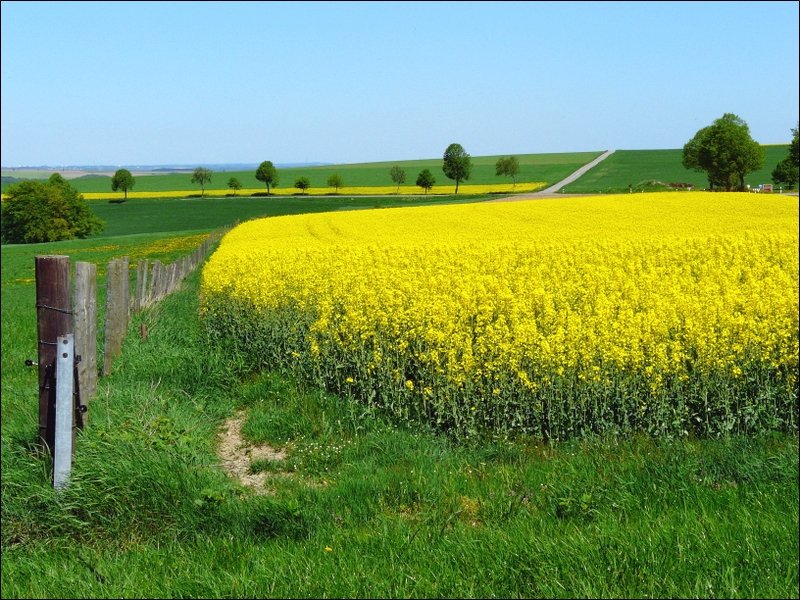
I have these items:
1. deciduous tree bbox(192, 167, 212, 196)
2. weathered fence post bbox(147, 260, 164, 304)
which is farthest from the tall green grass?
deciduous tree bbox(192, 167, 212, 196)

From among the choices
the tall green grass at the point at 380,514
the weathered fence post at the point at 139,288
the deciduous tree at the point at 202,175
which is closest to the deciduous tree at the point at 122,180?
the deciduous tree at the point at 202,175

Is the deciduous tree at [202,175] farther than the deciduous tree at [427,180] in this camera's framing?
Yes

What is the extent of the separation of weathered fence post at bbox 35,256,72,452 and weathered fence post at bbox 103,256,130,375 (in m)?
3.58

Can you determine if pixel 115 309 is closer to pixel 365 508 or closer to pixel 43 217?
pixel 365 508

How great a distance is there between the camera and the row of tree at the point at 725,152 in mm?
57406

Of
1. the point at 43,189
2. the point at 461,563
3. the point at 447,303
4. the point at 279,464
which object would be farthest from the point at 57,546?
the point at 43,189

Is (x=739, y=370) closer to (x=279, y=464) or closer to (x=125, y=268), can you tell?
(x=279, y=464)

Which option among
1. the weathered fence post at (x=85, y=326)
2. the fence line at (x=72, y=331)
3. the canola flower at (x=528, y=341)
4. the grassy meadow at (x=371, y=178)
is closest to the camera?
the fence line at (x=72, y=331)

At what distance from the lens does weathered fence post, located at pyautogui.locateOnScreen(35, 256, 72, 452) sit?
19.7ft

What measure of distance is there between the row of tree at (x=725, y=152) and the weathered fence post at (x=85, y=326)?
2248 inches

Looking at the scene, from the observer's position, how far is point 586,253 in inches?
718

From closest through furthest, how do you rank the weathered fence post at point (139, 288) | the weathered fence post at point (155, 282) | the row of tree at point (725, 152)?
1. the weathered fence post at point (139, 288)
2. the weathered fence post at point (155, 282)
3. the row of tree at point (725, 152)

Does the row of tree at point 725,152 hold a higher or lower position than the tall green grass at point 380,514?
higher

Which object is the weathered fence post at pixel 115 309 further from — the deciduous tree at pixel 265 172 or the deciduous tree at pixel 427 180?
the deciduous tree at pixel 427 180
